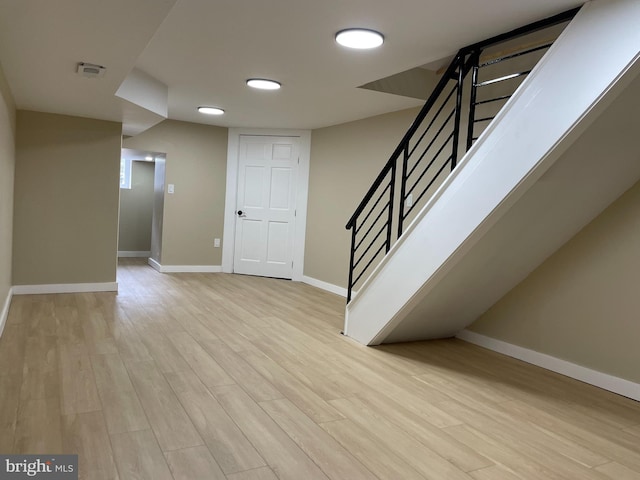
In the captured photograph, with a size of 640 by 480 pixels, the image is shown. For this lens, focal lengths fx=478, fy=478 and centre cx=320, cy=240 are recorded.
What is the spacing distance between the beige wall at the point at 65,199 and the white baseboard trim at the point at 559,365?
3905 mm

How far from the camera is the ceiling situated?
2389 millimetres

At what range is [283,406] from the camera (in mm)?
2578

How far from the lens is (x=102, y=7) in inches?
84.3

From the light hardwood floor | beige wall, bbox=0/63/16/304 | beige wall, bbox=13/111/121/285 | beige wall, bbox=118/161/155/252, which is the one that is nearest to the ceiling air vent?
beige wall, bbox=0/63/16/304

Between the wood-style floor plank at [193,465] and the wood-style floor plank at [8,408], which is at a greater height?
the wood-style floor plank at [193,465]

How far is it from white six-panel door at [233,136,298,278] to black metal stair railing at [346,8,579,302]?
62.8 inches

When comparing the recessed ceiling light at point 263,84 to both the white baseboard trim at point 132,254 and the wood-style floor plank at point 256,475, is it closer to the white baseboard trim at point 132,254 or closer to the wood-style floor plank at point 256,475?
the wood-style floor plank at point 256,475

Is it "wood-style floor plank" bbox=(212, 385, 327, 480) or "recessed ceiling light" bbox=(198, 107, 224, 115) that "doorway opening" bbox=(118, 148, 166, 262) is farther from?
"wood-style floor plank" bbox=(212, 385, 327, 480)

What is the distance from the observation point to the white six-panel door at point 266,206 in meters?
6.83

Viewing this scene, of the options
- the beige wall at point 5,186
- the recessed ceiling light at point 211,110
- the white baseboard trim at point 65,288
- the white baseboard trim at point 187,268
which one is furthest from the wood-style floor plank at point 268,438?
the white baseboard trim at point 187,268

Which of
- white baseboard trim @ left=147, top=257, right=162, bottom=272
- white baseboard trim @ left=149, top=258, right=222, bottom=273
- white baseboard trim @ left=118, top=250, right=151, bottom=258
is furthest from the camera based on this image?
white baseboard trim @ left=118, top=250, right=151, bottom=258

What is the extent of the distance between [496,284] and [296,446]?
82.3 inches

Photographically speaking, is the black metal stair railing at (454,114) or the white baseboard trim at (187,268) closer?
the black metal stair railing at (454,114)

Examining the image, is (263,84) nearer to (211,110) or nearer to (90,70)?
(90,70)
